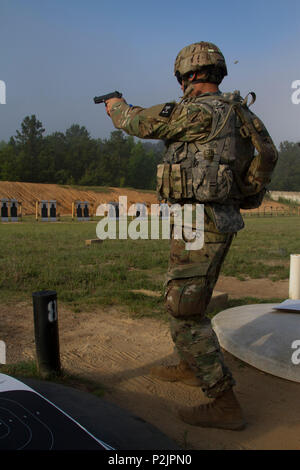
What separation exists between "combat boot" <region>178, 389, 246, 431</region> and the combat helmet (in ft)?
6.60

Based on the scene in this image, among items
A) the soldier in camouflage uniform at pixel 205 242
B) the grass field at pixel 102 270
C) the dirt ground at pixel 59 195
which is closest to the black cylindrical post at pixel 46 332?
the soldier in camouflage uniform at pixel 205 242

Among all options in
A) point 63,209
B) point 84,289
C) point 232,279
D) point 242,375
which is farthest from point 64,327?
point 63,209

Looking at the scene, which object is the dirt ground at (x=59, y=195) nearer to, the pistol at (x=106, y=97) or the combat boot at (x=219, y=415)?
the pistol at (x=106, y=97)

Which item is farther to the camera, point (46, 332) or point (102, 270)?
Result: point (102, 270)

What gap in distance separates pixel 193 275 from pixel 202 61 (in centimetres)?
134

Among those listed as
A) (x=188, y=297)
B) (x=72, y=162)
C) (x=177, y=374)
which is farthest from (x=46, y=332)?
(x=72, y=162)

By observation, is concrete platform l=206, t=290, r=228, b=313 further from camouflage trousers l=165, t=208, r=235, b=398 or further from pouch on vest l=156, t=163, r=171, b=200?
pouch on vest l=156, t=163, r=171, b=200

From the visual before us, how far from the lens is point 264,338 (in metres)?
3.35

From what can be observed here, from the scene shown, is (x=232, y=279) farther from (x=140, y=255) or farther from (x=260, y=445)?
(x=260, y=445)

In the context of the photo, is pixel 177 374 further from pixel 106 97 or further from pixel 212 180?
pixel 106 97

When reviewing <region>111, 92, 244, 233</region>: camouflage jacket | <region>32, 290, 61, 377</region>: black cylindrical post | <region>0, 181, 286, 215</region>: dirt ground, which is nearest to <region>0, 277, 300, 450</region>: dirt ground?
<region>32, 290, 61, 377</region>: black cylindrical post

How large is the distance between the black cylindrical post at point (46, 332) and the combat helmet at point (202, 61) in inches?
71.0

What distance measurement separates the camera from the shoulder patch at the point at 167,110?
2242 millimetres

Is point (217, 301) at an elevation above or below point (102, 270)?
below
